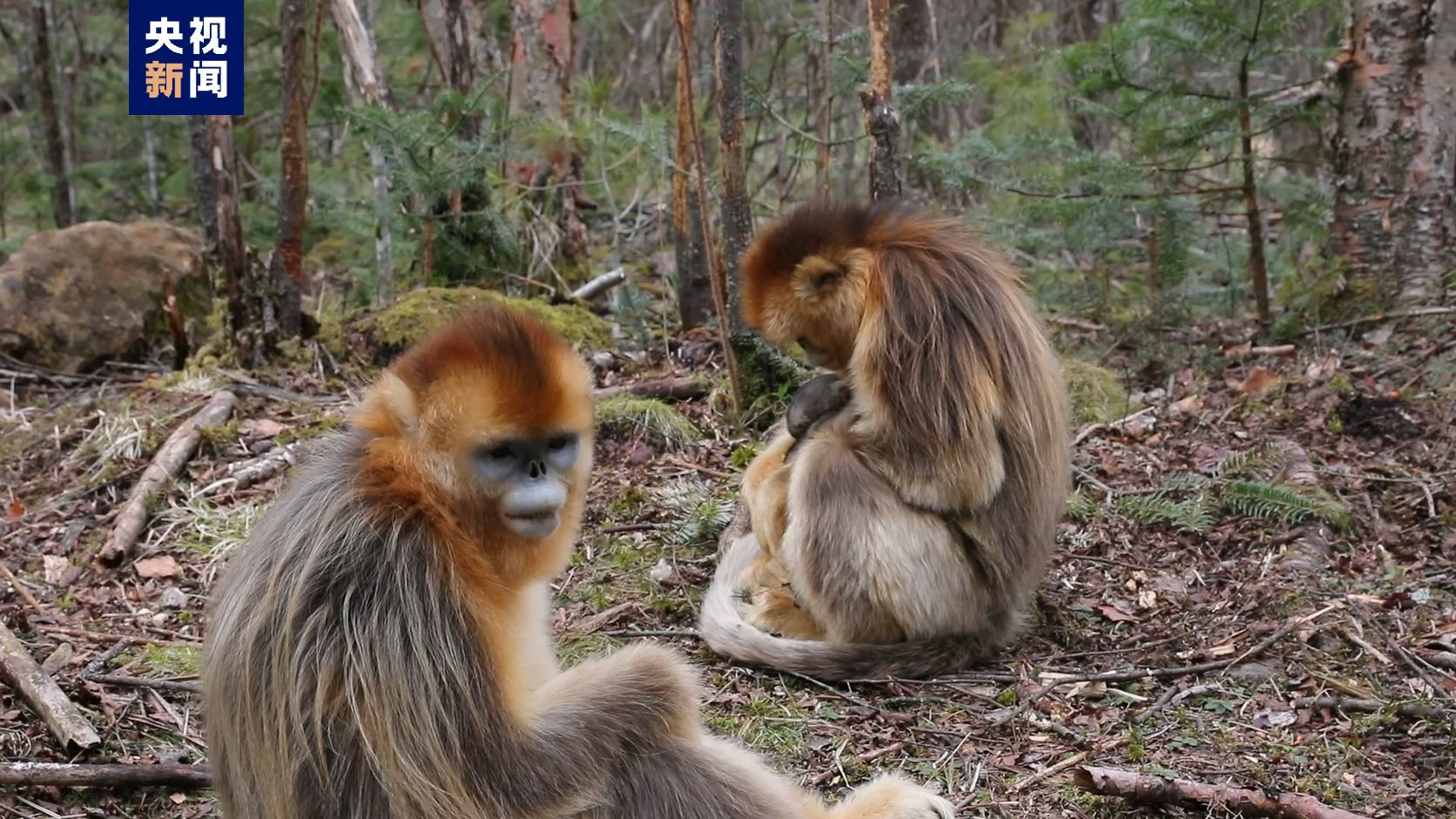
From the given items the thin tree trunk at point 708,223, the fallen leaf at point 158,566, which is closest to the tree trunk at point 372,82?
the thin tree trunk at point 708,223

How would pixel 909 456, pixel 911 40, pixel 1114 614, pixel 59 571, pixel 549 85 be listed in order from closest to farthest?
pixel 909 456
pixel 1114 614
pixel 59 571
pixel 549 85
pixel 911 40

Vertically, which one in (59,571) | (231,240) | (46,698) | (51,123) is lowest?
(59,571)

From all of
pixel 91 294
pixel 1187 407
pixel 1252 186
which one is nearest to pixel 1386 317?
pixel 1252 186

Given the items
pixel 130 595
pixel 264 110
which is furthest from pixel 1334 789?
pixel 264 110

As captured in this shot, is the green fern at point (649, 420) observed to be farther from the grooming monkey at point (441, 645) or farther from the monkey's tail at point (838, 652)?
the grooming monkey at point (441, 645)

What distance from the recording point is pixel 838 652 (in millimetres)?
4023

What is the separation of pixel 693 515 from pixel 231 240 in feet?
10.3

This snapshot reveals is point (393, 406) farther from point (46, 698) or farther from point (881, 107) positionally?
point (881, 107)

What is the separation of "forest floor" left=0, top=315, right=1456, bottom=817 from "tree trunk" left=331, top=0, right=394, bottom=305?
45.5 inches

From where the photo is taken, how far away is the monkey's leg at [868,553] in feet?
13.3

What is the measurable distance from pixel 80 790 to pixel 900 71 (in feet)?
25.0

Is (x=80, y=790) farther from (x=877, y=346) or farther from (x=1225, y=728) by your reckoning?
(x=1225, y=728)

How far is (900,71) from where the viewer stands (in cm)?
931

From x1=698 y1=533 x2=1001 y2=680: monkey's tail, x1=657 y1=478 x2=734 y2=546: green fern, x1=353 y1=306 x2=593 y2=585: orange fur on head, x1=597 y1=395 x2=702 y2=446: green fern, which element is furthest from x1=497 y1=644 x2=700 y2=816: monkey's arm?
x1=597 y1=395 x2=702 y2=446: green fern
